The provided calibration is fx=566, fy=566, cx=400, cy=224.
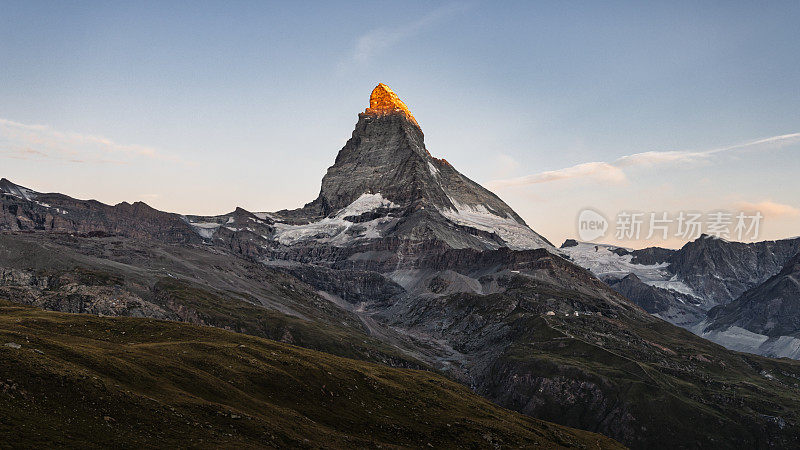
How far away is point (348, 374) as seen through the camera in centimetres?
10319

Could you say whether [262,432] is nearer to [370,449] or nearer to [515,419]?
[370,449]

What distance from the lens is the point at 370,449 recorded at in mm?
69750

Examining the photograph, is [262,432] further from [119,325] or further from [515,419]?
[515,419]

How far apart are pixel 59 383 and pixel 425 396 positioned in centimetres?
7055

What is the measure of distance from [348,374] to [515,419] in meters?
42.4

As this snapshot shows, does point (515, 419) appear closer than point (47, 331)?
No

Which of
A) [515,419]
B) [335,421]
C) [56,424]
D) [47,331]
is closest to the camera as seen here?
[56,424]

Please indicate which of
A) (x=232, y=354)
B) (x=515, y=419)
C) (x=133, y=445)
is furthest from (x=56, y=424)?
(x=515, y=419)

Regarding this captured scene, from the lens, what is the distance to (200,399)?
64.8 meters

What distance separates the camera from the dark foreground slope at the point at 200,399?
50.4 meters

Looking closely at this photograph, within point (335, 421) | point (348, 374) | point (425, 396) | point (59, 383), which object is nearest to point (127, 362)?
point (59, 383)

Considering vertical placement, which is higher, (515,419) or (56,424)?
(56,424)

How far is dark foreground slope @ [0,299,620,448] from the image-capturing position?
50375 millimetres

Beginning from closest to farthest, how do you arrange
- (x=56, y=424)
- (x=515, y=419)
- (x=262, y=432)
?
(x=56, y=424), (x=262, y=432), (x=515, y=419)
